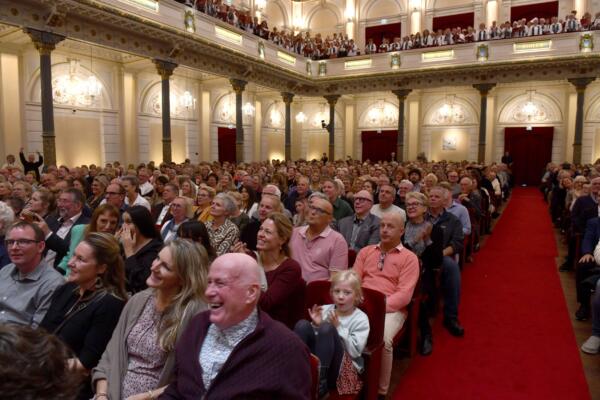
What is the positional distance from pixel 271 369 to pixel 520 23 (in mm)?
19423

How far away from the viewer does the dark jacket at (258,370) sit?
173 cm

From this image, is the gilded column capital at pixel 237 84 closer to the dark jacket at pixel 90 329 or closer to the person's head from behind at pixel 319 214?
the person's head from behind at pixel 319 214

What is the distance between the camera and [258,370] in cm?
175

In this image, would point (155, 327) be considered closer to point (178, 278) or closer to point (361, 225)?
point (178, 278)

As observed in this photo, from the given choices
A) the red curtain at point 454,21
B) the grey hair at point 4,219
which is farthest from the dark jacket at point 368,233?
the red curtain at point 454,21

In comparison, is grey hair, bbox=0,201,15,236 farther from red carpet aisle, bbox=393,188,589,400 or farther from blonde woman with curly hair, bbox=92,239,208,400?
red carpet aisle, bbox=393,188,589,400

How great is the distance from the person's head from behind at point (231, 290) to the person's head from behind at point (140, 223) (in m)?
1.73

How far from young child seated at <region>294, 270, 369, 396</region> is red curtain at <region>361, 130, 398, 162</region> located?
778 inches

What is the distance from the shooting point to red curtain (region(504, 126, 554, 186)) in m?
19.3

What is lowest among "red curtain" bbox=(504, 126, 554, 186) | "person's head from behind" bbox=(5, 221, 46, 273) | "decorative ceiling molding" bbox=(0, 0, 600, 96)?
"person's head from behind" bbox=(5, 221, 46, 273)

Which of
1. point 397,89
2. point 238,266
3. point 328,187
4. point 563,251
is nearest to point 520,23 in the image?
point 397,89

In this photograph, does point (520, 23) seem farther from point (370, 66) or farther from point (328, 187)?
point (328, 187)

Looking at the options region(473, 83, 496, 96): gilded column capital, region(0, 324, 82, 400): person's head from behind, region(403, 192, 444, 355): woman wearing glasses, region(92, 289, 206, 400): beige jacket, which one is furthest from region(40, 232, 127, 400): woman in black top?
region(473, 83, 496, 96): gilded column capital

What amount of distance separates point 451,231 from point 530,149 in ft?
56.9
